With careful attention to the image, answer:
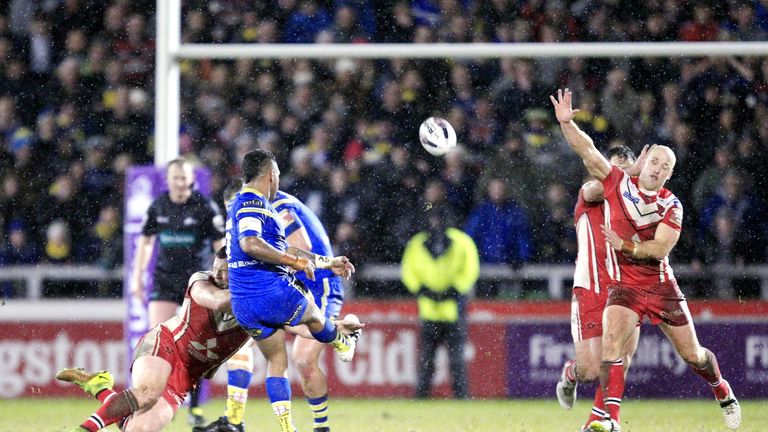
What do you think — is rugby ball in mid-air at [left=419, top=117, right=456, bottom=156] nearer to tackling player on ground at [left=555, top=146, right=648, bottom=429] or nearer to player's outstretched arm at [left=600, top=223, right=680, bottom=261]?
tackling player on ground at [left=555, top=146, right=648, bottom=429]

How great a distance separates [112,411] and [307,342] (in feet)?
5.56

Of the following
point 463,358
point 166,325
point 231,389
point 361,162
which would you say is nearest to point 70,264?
point 361,162

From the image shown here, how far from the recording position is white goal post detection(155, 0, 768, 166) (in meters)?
10.2

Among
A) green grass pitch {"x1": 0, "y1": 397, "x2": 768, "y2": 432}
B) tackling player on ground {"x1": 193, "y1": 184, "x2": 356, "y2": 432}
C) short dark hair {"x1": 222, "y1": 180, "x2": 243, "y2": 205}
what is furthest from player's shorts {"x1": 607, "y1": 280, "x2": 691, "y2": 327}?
short dark hair {"x1": 222, "y1": 180, "x2": 243, "y2": 205}

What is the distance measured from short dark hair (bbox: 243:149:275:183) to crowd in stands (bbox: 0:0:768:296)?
4.76 meters

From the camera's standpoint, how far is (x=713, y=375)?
27.6 ft

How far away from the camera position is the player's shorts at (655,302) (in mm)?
8125

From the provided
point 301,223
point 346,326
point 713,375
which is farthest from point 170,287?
point 713,375

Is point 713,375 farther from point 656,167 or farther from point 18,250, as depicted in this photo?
point 18,250

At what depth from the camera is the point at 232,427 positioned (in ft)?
28.5

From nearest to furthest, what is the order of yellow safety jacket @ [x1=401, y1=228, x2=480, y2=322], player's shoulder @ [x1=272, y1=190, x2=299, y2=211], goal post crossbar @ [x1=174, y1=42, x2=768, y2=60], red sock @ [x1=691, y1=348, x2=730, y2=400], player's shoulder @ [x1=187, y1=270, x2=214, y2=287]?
player's shoulder @ [x1=187, y1=270, x2=214, y2=287], red sock @ [x1=691, y1=348, x2=730, y2=400], player's shoulder @ [x1=272, y1=190, x2=299, y2=211], goal post crossbar @ [x1=174, y1=42, x2=768, y2=60], yellow safety jacket @ [x1=401, y1=228, x2=480, y2=322]

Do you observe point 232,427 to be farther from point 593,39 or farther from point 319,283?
point 593,39

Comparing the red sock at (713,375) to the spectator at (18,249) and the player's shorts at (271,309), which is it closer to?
the player's shorts at (271,309)

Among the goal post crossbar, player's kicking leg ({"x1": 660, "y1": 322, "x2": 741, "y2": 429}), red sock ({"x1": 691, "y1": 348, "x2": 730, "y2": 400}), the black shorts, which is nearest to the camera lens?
player's kicking leg ({"x1": 660, "y1": 322, "x2": 741, "y2": 429})
